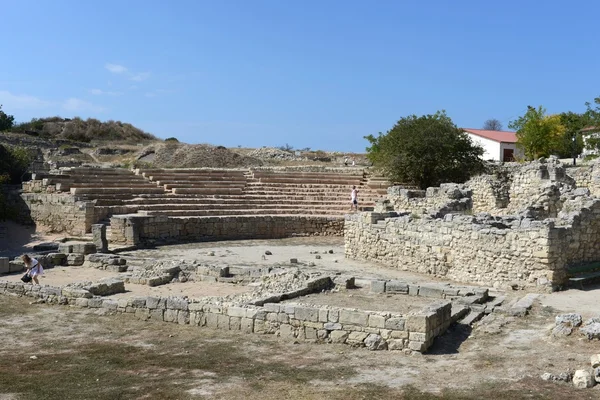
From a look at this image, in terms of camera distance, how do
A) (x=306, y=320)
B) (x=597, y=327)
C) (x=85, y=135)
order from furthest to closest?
(x=85, y=135)
(x=306, y=320)
(x=597, y=327)

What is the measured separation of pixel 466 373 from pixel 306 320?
3075mm

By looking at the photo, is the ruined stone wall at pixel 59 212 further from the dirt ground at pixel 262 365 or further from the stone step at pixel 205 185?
the dirt ground at pixel 262 365

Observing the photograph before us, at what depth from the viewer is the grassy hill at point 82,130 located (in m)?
59.5

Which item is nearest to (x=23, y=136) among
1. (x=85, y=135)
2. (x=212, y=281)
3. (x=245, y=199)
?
(x=85, y=135)

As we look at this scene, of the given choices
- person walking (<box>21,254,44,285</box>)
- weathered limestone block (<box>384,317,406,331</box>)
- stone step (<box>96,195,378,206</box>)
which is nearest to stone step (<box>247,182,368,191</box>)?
stone step (<box>96,195,378,206</box>)

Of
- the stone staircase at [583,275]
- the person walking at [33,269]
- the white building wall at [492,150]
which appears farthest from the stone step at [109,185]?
the white building wall at [492,150]

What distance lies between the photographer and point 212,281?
16906 millimetres

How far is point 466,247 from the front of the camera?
16234mm

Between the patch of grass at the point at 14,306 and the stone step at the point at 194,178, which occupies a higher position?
the stone step at the point at 194,178

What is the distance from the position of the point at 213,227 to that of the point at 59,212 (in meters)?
6.51

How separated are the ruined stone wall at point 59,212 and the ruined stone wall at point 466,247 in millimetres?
11500

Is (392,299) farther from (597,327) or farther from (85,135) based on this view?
(85,135)

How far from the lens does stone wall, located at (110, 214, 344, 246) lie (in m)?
24.4

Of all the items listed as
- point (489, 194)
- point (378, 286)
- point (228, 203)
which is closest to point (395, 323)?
point (378, 286)
